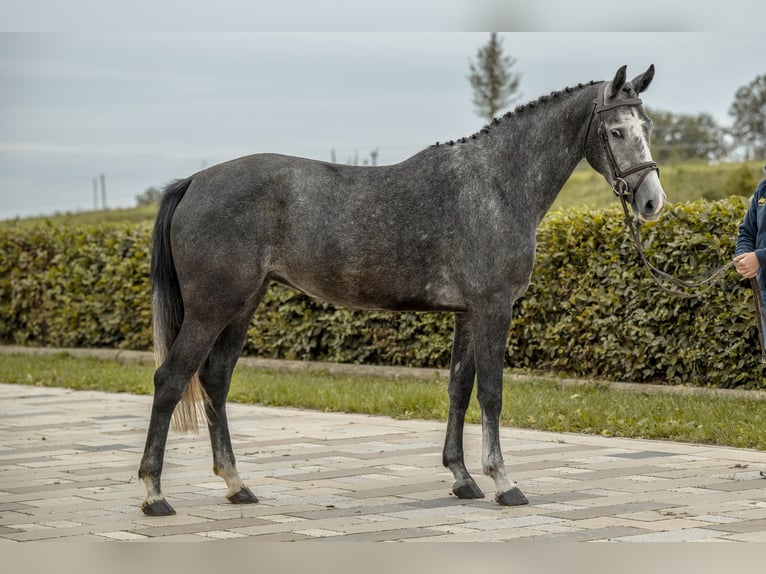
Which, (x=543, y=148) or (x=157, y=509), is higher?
(x=543, y=148)

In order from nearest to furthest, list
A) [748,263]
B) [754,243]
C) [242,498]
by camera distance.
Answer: [242,498] < [748,263] < [754,243]

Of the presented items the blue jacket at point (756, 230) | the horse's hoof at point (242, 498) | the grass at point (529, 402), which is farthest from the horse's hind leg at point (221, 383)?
the grass at point (529, 402)

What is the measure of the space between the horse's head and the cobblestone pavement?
162cm

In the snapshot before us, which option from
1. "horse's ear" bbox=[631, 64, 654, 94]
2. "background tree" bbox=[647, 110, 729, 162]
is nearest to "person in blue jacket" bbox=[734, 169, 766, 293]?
"horse's ear" bbox=[631, 64, 654, 94]

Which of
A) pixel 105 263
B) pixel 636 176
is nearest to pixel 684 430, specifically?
pixel 636 176

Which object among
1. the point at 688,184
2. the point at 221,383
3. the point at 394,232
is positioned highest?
the point at 688,184

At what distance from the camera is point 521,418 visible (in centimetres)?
908

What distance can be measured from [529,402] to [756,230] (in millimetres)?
3320

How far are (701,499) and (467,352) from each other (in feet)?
5.03

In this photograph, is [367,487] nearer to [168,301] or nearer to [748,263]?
[168,301]

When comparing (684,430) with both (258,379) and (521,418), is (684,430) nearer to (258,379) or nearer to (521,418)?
(521,418)

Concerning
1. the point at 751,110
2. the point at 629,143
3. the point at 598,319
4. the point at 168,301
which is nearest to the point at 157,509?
the point at 168,301

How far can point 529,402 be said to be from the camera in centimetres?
962

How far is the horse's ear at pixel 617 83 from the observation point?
5930 mm
